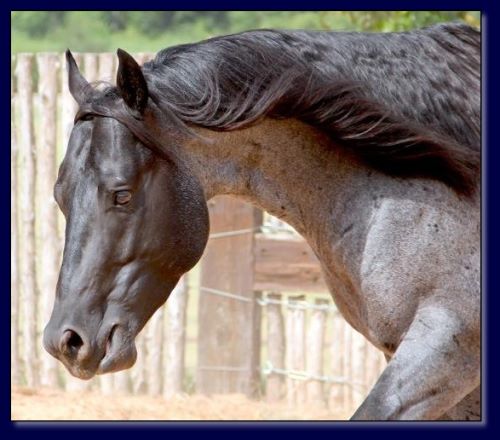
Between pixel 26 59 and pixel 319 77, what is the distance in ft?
16.4

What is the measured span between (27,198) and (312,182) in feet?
15.8

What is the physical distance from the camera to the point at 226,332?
838cm

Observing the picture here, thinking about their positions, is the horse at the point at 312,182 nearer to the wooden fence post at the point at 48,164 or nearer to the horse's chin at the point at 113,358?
the horse's chin at the point at 113,358

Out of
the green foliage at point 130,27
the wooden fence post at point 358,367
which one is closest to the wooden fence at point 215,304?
the wooden fence post at point 358,367

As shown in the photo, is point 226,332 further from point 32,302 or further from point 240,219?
point 32,302

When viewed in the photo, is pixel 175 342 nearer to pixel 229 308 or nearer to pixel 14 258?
pixel 229 308

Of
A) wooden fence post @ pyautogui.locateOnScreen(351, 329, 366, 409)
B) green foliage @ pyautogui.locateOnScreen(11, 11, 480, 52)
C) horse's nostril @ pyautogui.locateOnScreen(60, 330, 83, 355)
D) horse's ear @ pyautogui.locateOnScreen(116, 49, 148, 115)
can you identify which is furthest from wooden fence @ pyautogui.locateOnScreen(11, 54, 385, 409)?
green foliage @ pyautogui.locateOnScreen(11, 11, 480, 52)

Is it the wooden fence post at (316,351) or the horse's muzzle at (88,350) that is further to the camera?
the wooden fence post at (316,351)

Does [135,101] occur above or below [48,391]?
above

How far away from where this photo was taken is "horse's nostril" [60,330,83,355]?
11.9ft

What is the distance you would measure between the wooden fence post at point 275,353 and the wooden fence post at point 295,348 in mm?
46

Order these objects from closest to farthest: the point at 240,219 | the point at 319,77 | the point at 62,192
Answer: the point at 62,192, the point at 319,77, the point at 240,219

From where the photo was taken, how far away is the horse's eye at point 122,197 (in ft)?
12.2

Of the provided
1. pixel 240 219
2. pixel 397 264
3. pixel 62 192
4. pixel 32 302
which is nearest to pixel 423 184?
pixel 397 264
